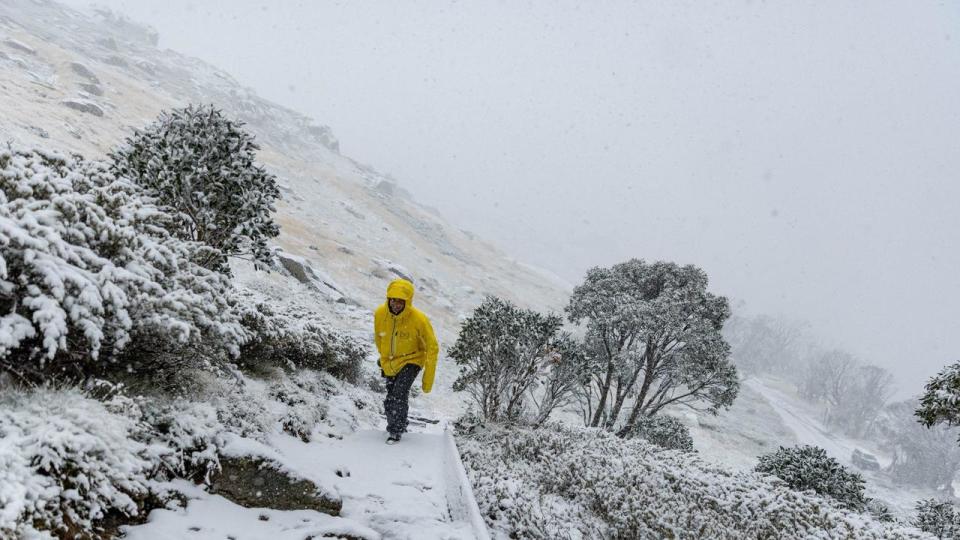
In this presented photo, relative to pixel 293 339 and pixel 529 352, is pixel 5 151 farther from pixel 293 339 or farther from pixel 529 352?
pixel 529 352

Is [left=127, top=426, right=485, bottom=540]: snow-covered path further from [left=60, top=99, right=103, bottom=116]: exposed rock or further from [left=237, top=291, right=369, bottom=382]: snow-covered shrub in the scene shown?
[left=60, top=99, right=103, bottom=116]: exposed rock

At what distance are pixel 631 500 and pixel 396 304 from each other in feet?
14.6

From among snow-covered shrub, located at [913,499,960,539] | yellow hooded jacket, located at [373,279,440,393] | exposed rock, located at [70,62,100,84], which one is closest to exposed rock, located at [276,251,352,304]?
yellow hooded jacket, located at [373,279,440,393]

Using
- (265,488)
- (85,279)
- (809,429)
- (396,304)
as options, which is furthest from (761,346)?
(85,279)

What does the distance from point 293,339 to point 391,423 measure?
2330mm

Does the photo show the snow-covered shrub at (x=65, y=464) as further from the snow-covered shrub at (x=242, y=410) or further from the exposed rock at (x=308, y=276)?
the exposed rock at (x=308, y=276)

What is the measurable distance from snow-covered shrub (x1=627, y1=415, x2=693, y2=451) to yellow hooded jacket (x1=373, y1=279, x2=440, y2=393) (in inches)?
469

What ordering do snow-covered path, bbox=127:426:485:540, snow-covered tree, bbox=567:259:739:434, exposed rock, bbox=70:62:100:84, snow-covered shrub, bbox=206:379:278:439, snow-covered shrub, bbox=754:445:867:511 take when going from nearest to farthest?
snow-covered path, bbox=127:426:485:540, snow-covered shrub, bbox=206:379:278:439, snow-covered shrub, bbox=754:445:867:511, snow-covered tree, bbox=567:259:739:434, exposed rock, bbox=70:62:100:84

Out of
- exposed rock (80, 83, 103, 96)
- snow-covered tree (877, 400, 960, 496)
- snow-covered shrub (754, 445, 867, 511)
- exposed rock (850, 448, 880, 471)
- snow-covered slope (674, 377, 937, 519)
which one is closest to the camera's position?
snow-covered shrub (754, 445, 867, 511)

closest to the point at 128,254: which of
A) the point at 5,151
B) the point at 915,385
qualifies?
the point at 5,151

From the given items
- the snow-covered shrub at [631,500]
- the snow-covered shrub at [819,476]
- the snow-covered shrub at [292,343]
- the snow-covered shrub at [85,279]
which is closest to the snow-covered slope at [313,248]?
the snow-covered shrub at [85,279]

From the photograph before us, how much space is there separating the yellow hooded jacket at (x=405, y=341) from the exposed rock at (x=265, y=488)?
2.09 metres

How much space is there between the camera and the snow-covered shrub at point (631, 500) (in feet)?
20.6

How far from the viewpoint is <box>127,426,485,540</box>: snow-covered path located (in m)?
3.36
